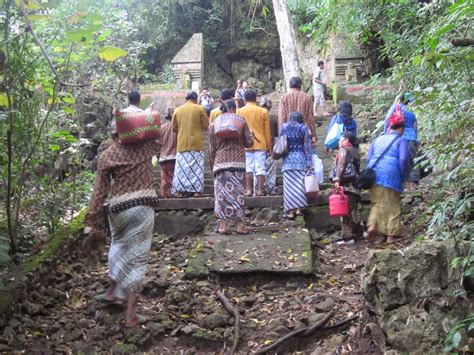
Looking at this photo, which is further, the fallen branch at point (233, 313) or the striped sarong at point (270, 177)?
the striped sarong at point (270, 177)

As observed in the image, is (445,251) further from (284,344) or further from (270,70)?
(270,70)

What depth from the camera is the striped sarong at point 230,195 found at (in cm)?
630

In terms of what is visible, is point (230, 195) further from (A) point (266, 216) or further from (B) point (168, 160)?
(B) point (168, 160)

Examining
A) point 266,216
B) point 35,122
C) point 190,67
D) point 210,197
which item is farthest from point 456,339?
point 190,67

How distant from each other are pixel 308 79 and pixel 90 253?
15.6m

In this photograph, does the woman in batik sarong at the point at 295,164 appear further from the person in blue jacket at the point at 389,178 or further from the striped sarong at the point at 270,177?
the striped sarong at the point at 270,177

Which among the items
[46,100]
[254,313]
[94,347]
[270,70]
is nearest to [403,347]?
[254,313]

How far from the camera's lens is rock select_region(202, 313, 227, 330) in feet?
14.3

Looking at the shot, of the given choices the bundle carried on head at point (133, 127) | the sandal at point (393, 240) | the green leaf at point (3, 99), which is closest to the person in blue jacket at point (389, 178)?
the sandal at point (393, 240)

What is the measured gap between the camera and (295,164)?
675cm

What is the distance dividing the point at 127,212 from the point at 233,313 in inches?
48.3

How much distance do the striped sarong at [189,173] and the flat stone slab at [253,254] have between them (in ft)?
4.55

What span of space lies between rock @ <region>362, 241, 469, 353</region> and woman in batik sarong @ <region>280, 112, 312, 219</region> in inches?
122

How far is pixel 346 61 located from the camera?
14.9 m
